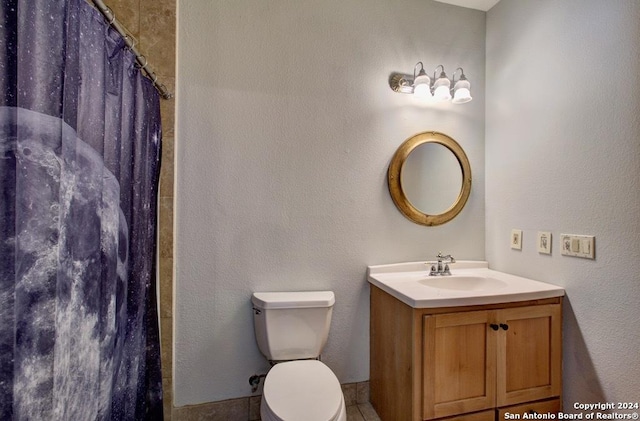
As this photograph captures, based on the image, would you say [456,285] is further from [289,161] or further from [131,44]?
[131,44]

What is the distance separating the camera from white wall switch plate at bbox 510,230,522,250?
1839 mm

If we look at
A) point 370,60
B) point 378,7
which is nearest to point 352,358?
point 370,60

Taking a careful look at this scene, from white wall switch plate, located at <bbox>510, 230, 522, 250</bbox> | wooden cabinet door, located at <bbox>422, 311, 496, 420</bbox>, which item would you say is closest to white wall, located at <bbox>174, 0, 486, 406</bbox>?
white wall switch plate, located at <bbox>510, 230, 522, 250</bbox>

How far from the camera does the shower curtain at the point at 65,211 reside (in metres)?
0.59

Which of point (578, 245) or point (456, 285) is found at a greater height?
point (578, 245)

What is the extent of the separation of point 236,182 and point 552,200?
Result: 1722 mm

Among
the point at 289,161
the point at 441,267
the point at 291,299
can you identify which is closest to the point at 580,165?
the point at 441,267

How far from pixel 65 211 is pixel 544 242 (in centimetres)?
208

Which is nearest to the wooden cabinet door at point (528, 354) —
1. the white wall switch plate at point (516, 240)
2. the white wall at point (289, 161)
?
the white wall switch plate at point (516, 240)

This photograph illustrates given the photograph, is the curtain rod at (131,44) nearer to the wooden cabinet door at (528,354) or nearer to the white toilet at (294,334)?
the white toilet at (294,334)

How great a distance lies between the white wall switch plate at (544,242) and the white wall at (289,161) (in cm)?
48

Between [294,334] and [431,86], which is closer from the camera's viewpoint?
[294,334]

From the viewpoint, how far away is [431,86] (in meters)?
2.00

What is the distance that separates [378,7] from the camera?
192 centimetres
